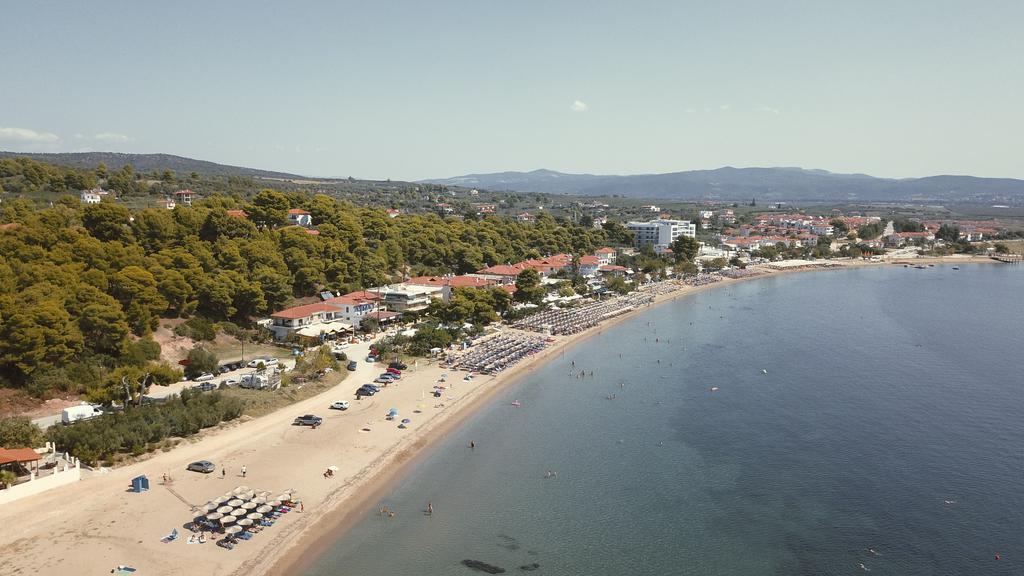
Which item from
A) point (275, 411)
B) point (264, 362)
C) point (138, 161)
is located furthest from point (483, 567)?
point (138, 161)

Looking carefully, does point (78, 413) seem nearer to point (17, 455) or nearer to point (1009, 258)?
point (17, 455)

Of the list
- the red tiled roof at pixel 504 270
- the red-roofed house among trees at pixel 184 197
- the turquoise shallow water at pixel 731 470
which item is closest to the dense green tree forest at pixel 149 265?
the red tiled roof at pixel 504 270

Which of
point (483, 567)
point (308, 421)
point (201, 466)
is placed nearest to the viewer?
point (483, 567)

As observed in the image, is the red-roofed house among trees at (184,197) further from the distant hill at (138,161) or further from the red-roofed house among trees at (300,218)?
the distant hill at (138,161)

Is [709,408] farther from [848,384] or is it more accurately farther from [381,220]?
[381,220]

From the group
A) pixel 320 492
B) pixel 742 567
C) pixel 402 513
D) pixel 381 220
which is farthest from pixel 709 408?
pixel 381 220

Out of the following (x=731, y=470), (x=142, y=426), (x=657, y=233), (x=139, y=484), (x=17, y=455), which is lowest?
(x=731, y=470)
